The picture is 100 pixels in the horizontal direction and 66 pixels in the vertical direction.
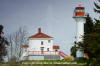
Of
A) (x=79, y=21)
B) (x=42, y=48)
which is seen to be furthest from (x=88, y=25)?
(x=42, y=48)

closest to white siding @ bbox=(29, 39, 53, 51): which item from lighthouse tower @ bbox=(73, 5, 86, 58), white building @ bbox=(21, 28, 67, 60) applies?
white building @ bbox=(21, 28, 67, 60)

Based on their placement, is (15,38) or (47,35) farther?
(47,35)

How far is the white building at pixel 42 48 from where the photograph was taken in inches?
2288

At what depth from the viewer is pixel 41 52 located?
59.2 metres

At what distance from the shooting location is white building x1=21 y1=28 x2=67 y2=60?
58125mm

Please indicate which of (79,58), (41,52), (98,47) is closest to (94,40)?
(98,47)

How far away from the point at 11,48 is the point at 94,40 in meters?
8.03

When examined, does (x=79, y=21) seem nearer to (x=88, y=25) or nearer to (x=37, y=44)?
(x=88, y=25)

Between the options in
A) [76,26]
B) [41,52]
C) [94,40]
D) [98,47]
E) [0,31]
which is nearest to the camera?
[98,47]

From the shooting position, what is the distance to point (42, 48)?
62.1m

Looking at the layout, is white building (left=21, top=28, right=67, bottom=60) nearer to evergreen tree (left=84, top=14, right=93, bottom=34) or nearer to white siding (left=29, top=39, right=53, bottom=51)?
white siding (left=29, top=39, right=53, bottom=51)

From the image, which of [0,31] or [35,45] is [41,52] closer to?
[35,45]

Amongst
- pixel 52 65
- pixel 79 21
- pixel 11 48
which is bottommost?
pixel 52 65

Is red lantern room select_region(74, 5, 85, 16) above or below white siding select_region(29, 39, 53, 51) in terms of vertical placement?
above
